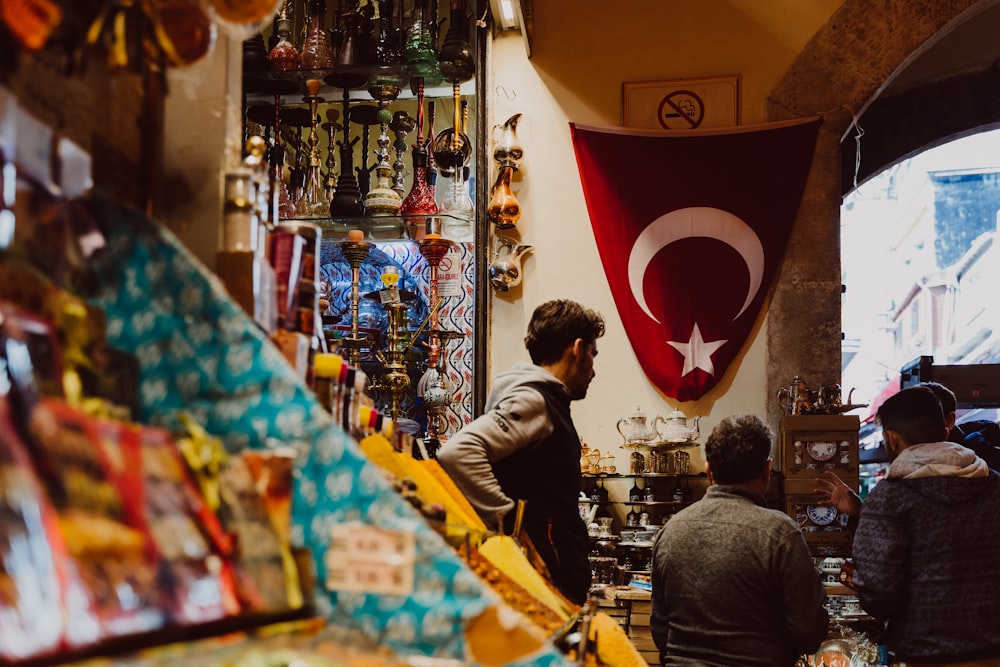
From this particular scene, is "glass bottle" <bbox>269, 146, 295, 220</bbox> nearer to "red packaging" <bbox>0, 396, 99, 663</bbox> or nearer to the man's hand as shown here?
the man's hand

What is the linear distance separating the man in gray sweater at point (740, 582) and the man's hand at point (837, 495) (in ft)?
5.45

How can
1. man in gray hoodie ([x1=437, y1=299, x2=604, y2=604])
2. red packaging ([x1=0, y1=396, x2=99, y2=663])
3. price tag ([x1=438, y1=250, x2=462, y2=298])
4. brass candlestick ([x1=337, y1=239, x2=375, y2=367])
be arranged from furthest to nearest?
1. price tag ([x1=438, y1=250, x2=462, y2=298])
2. brass candlestick ([x1=337, y1=239, x2=375, y2=367])
3. man in gray hoodie ([x1=437, y1=299, x2=604, y2=604])
4. red packaging ([x1=0, y1=396, x2=99, y2=663])

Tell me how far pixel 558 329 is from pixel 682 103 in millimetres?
2651

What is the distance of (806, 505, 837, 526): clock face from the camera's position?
14.9ft

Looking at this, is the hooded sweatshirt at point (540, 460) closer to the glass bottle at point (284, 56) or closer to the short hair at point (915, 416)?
the short hair at point (915, 416)

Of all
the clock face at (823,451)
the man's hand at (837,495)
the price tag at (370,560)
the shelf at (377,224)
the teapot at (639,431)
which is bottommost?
the man's hand at (837,495)

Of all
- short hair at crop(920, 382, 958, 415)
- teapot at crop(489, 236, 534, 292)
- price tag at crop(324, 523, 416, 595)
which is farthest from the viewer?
teapot at crop(489, 236, 534, 292)

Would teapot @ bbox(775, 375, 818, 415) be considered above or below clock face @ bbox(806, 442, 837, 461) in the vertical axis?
above

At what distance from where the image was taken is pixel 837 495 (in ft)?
14.6

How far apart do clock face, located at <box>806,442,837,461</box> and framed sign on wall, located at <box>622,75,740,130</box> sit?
1.64m

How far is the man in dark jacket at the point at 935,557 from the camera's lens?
3205 mm

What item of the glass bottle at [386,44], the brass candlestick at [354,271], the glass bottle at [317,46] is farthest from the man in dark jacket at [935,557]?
the glass bottle at [317,46]

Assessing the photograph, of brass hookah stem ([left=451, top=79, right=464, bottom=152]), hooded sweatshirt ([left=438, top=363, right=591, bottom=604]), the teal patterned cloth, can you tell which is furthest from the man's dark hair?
brass hookah stem ([left=451, top=79, right=464, bottom=152])

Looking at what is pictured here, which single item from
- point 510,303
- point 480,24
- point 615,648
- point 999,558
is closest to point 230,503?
point 615,648
